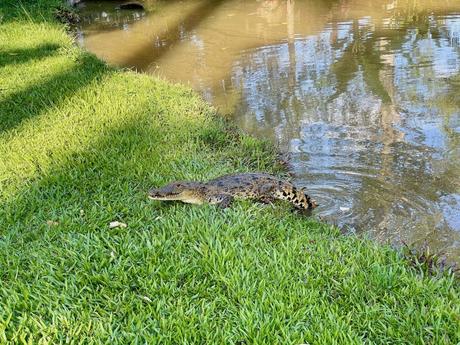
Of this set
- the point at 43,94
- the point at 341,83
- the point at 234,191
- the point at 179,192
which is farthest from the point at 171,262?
the point at 341,83

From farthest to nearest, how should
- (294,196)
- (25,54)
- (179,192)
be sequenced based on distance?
A: (25,54)
(294,196)
(179,192)

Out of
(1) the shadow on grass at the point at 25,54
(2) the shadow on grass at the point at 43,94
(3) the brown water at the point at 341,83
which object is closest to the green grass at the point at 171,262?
(2) the shadow on grass at the point at 43,94

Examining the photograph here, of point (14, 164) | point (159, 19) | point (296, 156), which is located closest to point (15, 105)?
point (14, 164)

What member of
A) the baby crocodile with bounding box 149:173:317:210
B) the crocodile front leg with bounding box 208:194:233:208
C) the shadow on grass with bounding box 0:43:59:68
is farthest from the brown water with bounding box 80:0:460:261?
the shadow on grass with bounding box 0:43:59:68

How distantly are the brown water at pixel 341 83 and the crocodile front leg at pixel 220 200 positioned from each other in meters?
0.97

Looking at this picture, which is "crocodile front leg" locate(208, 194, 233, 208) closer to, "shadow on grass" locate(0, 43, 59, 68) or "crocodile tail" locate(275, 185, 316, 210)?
"crocodile tail" locate(275, 185, 316, 210)

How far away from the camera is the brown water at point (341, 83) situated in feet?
16.4

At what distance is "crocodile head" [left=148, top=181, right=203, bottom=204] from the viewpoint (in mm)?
4246

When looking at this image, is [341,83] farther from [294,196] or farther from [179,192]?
[179,192]

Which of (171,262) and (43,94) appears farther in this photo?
(43,94)

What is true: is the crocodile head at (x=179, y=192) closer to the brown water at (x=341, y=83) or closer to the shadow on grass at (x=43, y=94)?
the brown water at (x=341, y=83)

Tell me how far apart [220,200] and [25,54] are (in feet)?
20.6

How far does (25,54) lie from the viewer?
29.8 feet

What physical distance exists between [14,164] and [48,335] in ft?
9.49
